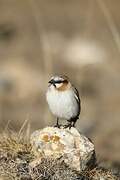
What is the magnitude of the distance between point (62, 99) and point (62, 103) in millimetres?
42

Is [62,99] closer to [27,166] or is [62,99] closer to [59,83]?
[59,83]

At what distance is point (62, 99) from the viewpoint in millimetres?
10289

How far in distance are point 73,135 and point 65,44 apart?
59.1ft

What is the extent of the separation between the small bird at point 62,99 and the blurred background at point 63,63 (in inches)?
201

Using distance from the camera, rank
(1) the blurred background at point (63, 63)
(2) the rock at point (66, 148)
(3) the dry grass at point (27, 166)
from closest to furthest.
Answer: (3) the dry grass at point (27, 166) < (2) the rock at point (66, 148) < (1) the blurred background at point (63, 63)

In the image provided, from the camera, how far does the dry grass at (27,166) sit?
30.7ft

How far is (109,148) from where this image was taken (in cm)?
1652

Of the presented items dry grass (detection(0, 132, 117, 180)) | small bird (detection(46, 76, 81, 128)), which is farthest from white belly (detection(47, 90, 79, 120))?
dry grass (detection(0, 132, 117, 180))

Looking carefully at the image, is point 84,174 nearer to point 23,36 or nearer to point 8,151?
point 8,151

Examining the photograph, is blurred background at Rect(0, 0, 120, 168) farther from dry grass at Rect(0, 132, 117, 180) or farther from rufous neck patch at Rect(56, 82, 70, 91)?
dry grass at Rect(0, 132, 117, 180)

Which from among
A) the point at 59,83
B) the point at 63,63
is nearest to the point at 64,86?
the point at 59,83

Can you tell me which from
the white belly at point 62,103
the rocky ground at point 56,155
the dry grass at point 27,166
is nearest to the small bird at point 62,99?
the white belly at point 62,103

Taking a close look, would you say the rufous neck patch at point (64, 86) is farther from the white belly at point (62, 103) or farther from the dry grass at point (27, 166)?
the dry grass at point (27, 166)

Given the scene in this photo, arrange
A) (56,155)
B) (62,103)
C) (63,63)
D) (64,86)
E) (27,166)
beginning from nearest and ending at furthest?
(27,166), (56,155), (62,103), (64,86), (63,63)
